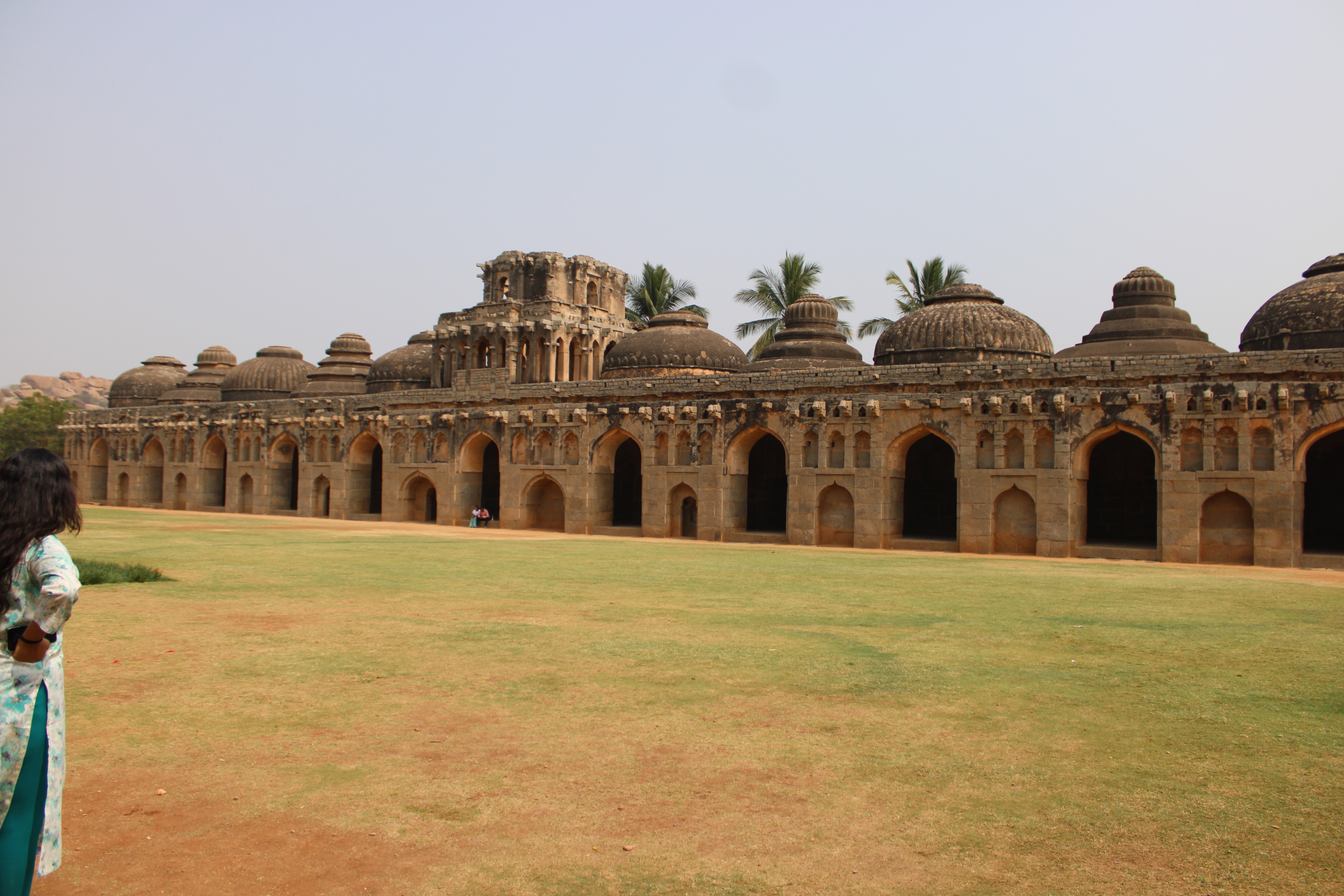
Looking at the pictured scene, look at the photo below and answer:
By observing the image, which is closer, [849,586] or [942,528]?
[849,586]

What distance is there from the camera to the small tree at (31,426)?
2544 inches

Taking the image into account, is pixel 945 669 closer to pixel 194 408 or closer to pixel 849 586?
pixel 849 586

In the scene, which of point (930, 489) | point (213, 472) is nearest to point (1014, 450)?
point (930, 489)

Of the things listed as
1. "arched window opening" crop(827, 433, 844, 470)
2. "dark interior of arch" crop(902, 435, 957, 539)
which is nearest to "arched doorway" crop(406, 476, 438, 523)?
"arched window opening" crop(827, 433, 844, 470)

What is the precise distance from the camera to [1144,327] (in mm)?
31219

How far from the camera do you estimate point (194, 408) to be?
46812 mm

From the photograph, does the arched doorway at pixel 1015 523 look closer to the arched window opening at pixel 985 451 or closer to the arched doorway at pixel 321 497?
the arched window opening at pixel 985 451

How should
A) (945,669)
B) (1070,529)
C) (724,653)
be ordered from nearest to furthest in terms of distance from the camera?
1. (945,669)
2. (724,653)
3. (1070,529)

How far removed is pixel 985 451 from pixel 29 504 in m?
25.5

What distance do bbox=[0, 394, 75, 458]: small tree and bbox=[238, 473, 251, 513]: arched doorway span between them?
26.5 m

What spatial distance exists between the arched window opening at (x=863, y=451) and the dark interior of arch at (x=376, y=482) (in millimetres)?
19664

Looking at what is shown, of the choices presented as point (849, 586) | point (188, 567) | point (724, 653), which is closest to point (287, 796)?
point (724, 653)

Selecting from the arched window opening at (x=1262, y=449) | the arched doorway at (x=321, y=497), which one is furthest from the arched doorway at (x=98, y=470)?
the arched window opening at (x=1262, y=449)

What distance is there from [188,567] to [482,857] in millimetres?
14768
